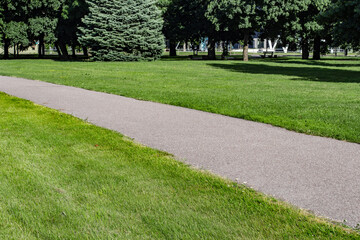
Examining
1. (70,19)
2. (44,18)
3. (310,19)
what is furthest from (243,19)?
(44,18)

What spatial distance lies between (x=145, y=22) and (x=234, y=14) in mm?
8783

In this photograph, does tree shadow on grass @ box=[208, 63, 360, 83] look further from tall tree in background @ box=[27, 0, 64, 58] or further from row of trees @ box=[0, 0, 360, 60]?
tall tree in background @ box=[27, 0, 64, 58]

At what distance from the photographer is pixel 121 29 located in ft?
118

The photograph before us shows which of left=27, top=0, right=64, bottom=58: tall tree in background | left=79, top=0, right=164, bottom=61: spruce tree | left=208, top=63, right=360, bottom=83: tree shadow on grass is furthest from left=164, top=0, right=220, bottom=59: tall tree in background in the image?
left=208, top=63, right=360, bottom=83: tree shadow on grass

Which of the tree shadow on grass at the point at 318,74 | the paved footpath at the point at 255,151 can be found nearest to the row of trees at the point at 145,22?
the tree shadow on grass at the point at 318,74

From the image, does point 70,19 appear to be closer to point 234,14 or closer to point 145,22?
point 145,22

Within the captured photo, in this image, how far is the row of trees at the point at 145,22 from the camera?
36.1 metres

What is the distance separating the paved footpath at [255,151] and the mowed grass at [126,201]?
1.09 ft

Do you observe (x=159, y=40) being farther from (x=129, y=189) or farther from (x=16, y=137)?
(x=129, y=189)

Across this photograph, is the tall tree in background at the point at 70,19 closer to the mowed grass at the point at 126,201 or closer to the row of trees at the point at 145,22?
the row of trees at the point at 145,22

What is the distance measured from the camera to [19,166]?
4844 millimetres

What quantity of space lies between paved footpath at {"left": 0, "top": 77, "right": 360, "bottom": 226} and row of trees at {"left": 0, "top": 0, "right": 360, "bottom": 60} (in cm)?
2766

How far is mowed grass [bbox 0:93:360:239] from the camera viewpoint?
3184 millimetres

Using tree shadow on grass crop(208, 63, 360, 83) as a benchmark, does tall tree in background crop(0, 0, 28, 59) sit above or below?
above
